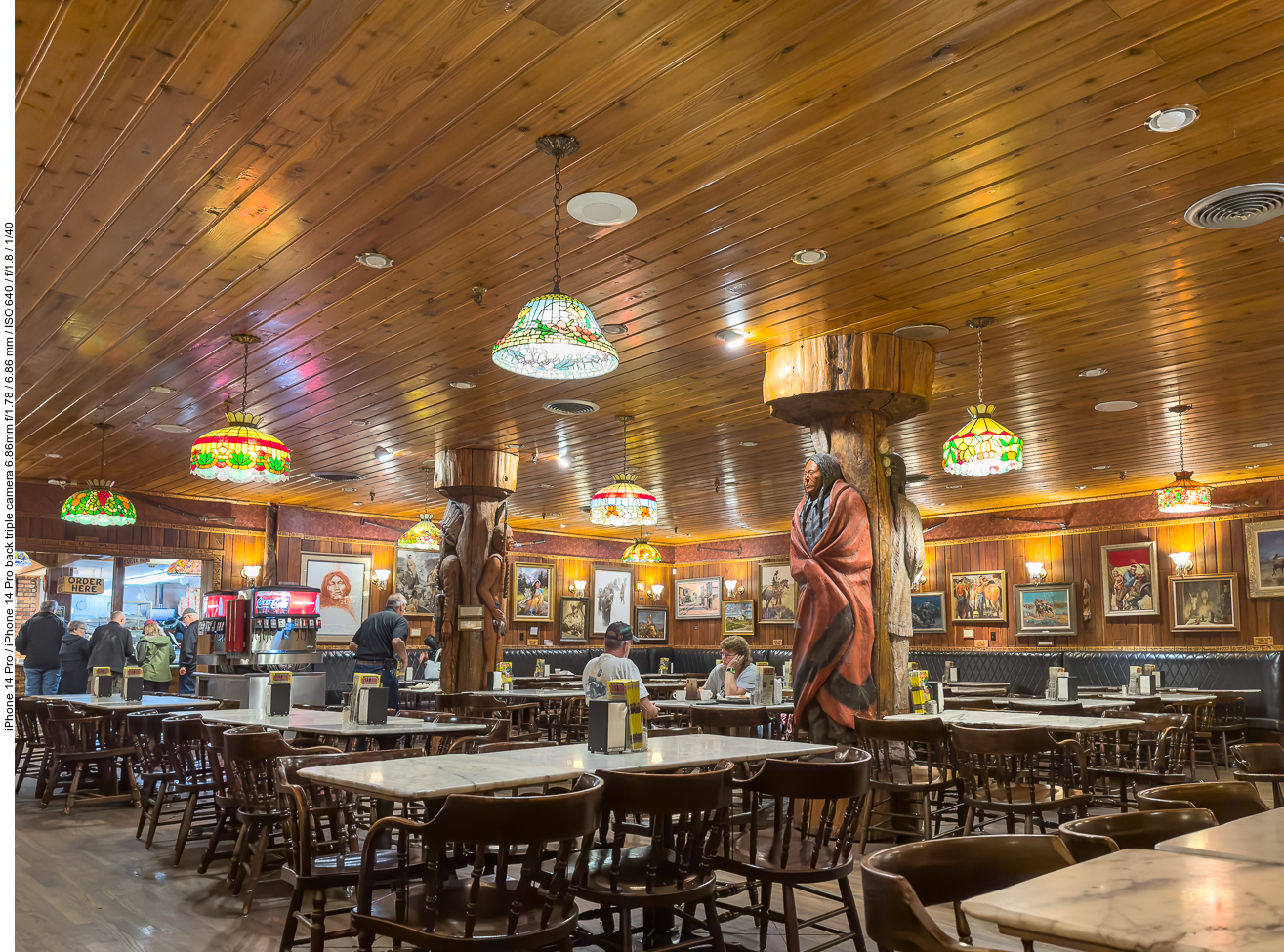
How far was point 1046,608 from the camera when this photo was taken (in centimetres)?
1374

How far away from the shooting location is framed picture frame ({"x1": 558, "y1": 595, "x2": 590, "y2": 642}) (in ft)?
57.8

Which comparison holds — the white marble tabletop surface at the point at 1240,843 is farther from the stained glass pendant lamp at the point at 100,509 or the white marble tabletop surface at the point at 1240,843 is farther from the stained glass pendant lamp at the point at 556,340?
the stained glass pendant lamp at the point at 100,509

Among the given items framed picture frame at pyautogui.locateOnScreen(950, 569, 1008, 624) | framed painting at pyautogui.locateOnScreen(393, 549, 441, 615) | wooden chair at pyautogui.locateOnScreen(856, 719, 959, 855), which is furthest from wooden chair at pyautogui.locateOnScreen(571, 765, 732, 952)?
framed painting at pyautogui.locateOnScreen(393, 549, 441, 615)

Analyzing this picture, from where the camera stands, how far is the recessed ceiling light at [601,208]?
4.32 meters

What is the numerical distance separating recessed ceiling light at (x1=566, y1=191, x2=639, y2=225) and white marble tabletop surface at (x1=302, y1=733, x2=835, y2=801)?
7.95ft

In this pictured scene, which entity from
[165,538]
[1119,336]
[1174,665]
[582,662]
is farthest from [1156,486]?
[165,538]

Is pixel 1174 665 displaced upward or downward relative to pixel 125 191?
downward

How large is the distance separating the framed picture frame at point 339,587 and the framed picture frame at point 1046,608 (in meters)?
10.0

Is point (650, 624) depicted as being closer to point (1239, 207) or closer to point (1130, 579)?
point (1130, 579)

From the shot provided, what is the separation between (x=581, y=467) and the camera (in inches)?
448

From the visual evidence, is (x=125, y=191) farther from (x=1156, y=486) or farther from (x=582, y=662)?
(x=582, y=662)

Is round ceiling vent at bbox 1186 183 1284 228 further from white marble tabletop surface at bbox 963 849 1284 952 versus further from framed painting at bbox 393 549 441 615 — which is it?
framed painting at bbox 393 549 441 615

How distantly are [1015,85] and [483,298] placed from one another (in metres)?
3.19

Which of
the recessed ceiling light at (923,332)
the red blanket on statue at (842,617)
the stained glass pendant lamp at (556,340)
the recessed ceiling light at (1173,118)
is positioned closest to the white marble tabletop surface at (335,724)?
the red blanket on statue at (842,617)
